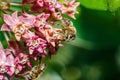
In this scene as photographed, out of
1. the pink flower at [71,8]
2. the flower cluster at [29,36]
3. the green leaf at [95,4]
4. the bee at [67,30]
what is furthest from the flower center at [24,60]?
the green leaf at [95,4]

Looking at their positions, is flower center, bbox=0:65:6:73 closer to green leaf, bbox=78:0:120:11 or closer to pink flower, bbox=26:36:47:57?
pink flower, bbox=26:36:47:57

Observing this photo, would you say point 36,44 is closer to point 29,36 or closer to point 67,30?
point 29,36

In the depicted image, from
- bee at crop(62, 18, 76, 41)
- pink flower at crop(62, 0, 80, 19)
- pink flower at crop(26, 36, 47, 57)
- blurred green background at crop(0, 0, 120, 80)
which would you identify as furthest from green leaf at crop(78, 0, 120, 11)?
pink flower at crop(26, 36, 47, 57)

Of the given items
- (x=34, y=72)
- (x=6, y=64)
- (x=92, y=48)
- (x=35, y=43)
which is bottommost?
(x=92, y=48)

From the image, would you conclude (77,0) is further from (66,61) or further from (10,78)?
(66,61)

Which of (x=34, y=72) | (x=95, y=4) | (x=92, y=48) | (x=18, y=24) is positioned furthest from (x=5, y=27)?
(x=92, y=48)

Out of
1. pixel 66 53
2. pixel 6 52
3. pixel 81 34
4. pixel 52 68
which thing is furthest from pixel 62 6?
pixel 66 53
